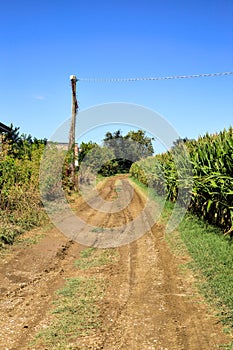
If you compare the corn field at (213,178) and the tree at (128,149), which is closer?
the corn field at (213,178)

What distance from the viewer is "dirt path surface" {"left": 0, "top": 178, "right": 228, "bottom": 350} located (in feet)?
14.0

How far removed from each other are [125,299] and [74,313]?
88cm

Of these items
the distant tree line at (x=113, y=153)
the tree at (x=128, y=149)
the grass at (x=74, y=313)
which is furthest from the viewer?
the tree at (x=128, y=149)

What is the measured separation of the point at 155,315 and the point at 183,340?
73 centimetres

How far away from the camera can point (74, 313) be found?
500 centimetres

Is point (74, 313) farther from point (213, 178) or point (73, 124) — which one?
point (73, 124)

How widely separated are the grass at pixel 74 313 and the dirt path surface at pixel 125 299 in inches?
4.3

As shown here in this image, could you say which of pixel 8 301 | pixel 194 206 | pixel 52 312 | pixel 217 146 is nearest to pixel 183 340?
pixel 52 312

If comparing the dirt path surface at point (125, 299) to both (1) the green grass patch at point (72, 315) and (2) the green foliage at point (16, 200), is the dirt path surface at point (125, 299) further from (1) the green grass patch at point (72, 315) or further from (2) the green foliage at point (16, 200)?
(2) the green foliage at point (16, 200)

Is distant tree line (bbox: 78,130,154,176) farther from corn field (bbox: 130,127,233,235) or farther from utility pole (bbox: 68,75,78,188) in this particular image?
corn field (bbox: 130,127,233,235)

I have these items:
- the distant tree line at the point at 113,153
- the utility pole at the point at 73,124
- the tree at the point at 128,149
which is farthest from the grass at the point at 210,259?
the tree at the point at 128,149

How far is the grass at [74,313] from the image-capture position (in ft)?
13.9

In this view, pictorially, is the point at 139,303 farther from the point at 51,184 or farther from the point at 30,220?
the point at 51,184

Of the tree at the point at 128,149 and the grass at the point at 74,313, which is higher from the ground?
the tree at the point at 128,149
